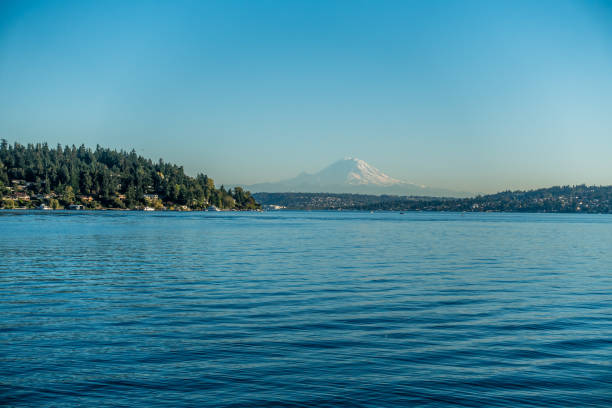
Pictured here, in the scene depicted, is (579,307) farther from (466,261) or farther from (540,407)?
(466,261)

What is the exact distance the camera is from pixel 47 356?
49.6ft

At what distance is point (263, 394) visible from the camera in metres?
12.4

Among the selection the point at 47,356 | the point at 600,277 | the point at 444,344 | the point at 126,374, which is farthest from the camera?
the point at 600,277

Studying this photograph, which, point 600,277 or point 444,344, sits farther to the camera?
point 600,277

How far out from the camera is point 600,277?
35781 mm

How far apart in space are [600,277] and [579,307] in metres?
13.8

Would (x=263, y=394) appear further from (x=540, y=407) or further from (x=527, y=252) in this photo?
(x=527, y=252)

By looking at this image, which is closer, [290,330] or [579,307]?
[290,330]

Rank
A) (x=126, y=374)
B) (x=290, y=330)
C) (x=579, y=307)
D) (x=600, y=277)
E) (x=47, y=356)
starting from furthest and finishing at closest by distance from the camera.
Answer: (x=600, y=277) < (x=579, y=307) < (x=290, y=330) < (x=47, y=356) < (x=126, y=374)

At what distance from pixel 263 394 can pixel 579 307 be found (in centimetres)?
1892

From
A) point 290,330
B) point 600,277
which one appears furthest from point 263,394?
point 600,277

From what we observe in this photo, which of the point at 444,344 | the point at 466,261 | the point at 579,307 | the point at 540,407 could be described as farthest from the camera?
the point at 466,261

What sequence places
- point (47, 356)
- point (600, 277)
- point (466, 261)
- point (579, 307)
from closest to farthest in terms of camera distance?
1. point (47, 356)
2. point (579, 307)
3. point (600, 277)
4. point (466, 261)

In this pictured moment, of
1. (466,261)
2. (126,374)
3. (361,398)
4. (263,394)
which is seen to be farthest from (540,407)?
(466,261)
